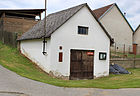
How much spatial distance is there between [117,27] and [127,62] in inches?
387

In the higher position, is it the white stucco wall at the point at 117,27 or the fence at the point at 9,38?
the white stucco wall at the point at 117,27

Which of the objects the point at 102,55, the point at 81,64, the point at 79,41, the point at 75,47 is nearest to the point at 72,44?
the point at 75,47

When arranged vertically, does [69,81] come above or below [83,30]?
below

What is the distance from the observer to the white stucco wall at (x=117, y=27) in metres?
27.9

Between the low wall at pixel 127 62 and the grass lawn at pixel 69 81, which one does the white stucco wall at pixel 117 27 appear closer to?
the low wall at pixel 127 62

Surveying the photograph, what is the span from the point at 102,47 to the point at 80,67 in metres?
2.90

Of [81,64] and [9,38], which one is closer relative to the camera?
[81,64]

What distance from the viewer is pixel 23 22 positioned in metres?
25.0

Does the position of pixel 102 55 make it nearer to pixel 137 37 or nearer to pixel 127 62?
pixel 127 62

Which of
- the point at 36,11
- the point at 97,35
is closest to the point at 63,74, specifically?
the point at 97,35

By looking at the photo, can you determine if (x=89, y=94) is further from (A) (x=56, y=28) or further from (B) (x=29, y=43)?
(B) (x=29, y=43)

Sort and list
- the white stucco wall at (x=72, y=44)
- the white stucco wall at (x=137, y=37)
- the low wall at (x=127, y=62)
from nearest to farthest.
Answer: the white stucco wall at (x=72, y=44)
the low wall at (x=127, y=62)
the white stucco wall at (x=137, y=37)

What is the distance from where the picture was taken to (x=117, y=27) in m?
28.7

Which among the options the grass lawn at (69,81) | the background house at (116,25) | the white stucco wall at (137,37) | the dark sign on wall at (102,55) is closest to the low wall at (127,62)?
the dark sign on wall at (102,55)
